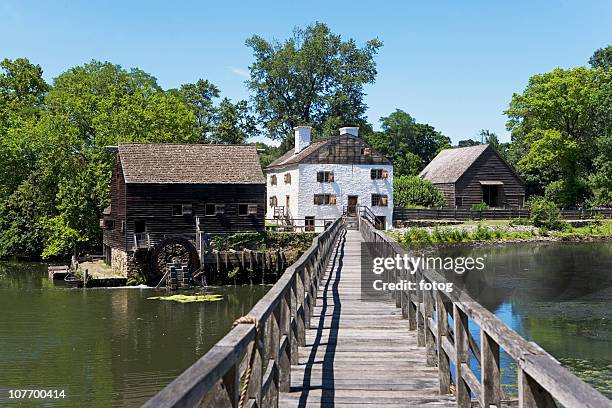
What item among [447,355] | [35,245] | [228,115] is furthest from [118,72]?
[447,355]

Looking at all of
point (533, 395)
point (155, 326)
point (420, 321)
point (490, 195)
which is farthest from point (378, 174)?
point (533, 395)

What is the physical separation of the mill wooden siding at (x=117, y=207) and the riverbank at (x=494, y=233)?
19.0 metres

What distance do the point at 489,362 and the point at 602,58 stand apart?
101929mm

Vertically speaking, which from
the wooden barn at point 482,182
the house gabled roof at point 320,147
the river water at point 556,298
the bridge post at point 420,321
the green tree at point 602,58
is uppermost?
the green tree at point 602,58

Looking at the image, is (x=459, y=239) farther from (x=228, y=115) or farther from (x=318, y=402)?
(x=318, y=402)

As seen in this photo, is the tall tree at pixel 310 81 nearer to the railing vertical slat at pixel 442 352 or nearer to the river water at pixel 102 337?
the river water at pixel 102 337

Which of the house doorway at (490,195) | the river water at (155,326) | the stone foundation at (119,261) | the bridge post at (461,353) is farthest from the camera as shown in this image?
the house doorway at (490,195)

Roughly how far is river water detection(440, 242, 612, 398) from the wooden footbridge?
263 inches

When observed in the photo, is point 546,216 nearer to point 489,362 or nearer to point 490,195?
point 490,195

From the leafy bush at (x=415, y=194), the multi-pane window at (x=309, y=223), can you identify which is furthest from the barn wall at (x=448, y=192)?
the multi-pane window at (x=309, y=223)

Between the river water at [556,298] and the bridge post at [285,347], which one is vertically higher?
the bridge post at [285,347]

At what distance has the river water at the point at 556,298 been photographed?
19219 mm

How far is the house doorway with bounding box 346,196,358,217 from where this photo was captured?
53625mm

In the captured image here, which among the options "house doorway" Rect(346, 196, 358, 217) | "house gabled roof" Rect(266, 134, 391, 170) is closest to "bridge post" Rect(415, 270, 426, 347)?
"house gabled roof" Rect(266, 134, 391, 170)
